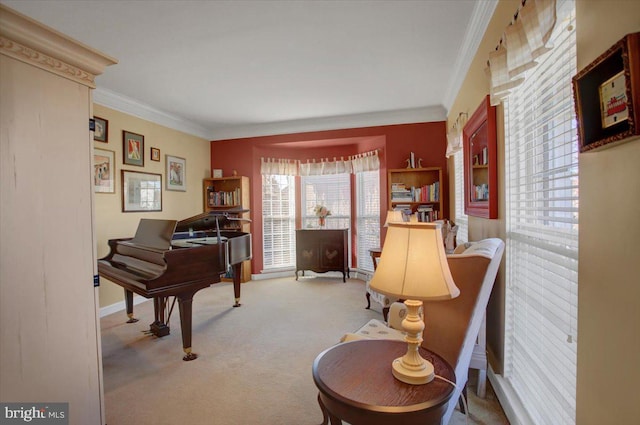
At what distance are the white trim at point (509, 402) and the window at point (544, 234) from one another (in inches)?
1.3

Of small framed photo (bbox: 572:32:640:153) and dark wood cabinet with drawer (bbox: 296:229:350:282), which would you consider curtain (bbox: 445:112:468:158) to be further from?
dark wood cabinet with drawer (bbox: 296:229:350:282)

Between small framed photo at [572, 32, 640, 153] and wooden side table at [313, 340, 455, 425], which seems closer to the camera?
small framed photo at [572, 32, 640, 153]

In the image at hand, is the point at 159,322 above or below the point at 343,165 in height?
below

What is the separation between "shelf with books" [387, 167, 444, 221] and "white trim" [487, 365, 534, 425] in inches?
107

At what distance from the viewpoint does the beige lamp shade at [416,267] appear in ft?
3.72

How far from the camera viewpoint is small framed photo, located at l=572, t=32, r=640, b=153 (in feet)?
2.59

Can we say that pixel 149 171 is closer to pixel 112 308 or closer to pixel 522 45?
pixel 112 308

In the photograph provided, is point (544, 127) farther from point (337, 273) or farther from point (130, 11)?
point (337, 273)

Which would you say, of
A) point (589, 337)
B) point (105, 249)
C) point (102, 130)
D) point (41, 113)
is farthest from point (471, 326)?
point (102, 130)

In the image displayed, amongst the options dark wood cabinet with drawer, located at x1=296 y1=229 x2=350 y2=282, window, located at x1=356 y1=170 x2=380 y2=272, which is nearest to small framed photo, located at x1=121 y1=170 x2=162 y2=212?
dark wood cabinet with drawer, located at x1=296 y1=229 x2=350 y2=282

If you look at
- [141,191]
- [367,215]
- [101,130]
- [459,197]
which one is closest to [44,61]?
[101,130]

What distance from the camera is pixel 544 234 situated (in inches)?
58.8

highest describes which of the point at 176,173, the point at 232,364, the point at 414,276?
the point at 176,173

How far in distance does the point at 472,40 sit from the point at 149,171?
14.1ft
